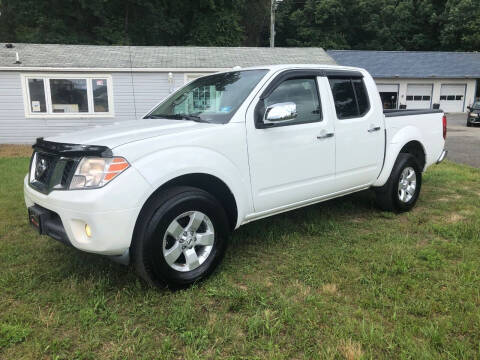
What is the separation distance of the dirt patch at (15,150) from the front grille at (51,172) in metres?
9.85

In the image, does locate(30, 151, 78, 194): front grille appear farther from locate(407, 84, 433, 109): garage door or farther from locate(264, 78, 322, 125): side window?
locate(407, 84, 433, 109): garage door

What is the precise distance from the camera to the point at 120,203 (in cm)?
271

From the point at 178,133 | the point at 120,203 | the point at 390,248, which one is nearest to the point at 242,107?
the point at 178,133

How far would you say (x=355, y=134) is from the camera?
436 cm

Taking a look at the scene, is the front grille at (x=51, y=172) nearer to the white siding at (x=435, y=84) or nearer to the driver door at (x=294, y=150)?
the driver door at (x=294, y=150)

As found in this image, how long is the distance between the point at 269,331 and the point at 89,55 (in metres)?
15.3

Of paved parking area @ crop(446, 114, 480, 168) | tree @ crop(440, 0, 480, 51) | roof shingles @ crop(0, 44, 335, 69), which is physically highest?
tree @ crop(440, 0, 480, 51)

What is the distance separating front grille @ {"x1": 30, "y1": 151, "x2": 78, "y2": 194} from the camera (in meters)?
2.86

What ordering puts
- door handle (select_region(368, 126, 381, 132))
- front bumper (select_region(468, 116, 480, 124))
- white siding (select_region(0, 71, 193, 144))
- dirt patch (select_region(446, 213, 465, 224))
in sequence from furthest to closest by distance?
front bumper (select_region(468, 116, 480, 124)) < white siding (select_region(0, 71, 193, 144)) < dirt patch (select_region(446, 213, 465, 224)) < door handle (select_region(368, 126, 381, 132))

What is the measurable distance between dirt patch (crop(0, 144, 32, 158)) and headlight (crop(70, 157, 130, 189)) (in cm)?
1055

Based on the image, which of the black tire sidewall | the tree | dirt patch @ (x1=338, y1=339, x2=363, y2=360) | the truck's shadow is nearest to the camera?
dirt patch @ (x1=338, y1=339, x2=363, y2=360)

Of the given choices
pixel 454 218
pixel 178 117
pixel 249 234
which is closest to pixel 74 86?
pixel 178 117

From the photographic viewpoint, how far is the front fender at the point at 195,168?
2.88 meters

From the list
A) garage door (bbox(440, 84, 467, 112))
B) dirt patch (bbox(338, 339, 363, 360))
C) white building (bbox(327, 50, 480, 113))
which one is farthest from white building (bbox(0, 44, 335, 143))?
garage door (bbox(440, 84, 467, 112))
